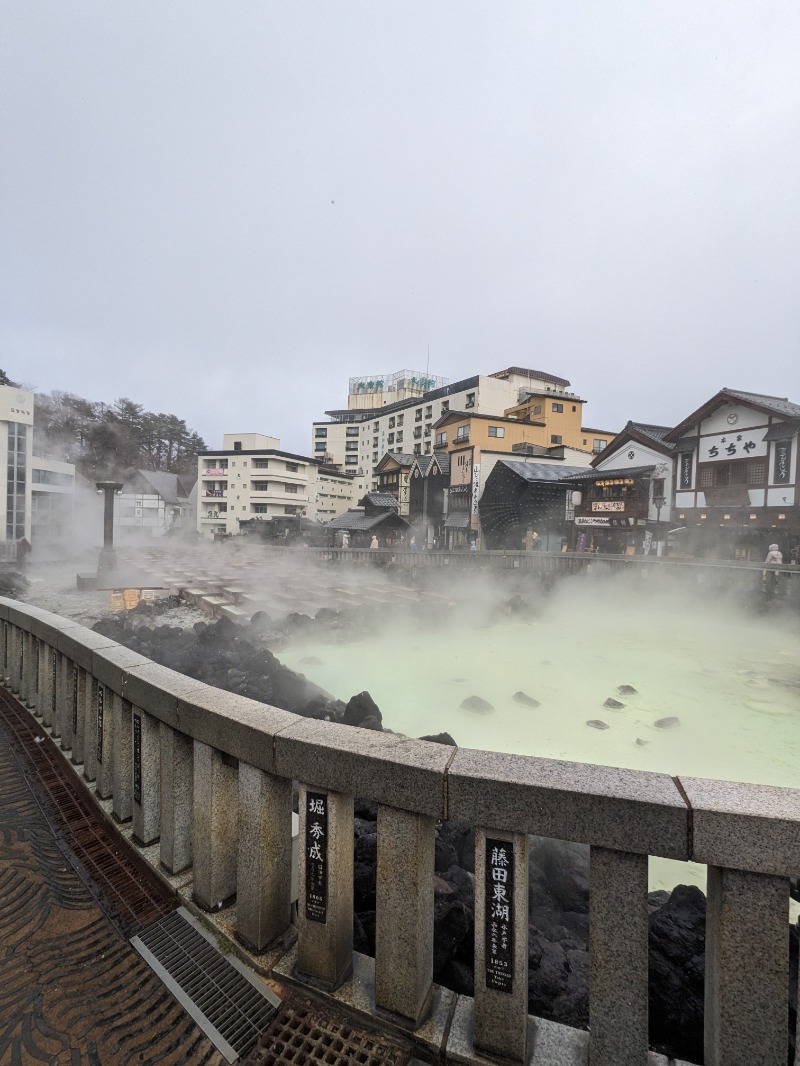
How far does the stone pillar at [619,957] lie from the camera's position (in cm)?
169

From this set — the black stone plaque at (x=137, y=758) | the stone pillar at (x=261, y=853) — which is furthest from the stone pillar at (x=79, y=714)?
the stone pillar at (x=261, y=853)

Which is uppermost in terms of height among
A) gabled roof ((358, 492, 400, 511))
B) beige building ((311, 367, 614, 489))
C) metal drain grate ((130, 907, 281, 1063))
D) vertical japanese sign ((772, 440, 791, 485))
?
beige building ((311, 367, 614, 489))

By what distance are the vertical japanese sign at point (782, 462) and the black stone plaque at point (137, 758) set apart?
88.0 feet

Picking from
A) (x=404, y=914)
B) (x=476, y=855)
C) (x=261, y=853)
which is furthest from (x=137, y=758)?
(x=476, y=855)

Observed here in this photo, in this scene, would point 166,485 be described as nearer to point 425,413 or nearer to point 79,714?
point 425,413

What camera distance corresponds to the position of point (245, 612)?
15.0 m

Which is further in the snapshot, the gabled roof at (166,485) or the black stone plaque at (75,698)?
the gabled roof at (166,485)

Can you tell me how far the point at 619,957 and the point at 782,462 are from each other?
87.1 feet

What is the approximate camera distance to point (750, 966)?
61.3 inches

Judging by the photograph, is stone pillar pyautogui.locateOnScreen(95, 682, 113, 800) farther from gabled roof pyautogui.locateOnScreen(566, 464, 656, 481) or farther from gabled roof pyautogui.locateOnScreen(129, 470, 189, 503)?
gabled roof pyautogui.locateOnScreen(129, 470, 189, 503)

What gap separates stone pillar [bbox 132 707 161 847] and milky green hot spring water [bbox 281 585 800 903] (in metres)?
4.91

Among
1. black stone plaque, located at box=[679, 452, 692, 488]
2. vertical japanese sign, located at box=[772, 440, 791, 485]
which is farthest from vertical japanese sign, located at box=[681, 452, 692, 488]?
vertical japanese sign, located at box=[772, 440, 791, 485]

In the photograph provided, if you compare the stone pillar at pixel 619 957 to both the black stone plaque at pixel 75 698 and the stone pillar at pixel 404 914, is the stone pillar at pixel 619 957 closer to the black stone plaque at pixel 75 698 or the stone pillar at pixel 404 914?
the stone pillar at pixel 404 914

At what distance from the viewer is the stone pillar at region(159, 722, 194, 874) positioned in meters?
2.73
